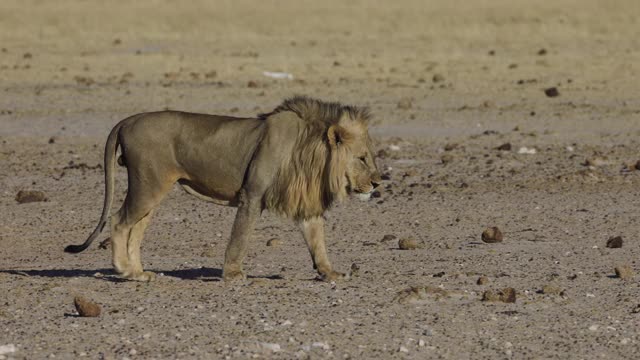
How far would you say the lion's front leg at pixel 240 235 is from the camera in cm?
1012

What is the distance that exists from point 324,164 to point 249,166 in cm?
50

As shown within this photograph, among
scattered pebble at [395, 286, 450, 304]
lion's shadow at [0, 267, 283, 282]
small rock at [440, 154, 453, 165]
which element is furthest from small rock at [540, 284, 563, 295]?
small rock at [440, 154, 453, 165]

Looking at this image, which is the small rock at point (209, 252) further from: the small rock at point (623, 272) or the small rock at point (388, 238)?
the small rock at point (623, 272)

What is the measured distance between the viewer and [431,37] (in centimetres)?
3903

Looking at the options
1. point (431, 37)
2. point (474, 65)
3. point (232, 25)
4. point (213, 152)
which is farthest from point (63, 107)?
point (232, 25)

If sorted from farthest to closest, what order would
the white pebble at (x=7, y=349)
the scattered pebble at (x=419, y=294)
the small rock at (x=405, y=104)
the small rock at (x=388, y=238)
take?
1. the small rock at (x=405, y=104)
2. the small rock at (x=388, y=238)
3. the scattered pebble at (x=419, y=294)
4. the white pebble at (x=7, y=349)

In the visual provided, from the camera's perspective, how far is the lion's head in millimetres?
10031

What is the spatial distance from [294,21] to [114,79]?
1723 cm

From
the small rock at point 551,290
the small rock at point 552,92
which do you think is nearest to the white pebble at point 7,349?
the small rock at point 551,290

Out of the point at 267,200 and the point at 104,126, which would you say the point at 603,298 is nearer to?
the point at 267,200

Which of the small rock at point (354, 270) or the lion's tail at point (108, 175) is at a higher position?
the lion's tail at point (108, 175)

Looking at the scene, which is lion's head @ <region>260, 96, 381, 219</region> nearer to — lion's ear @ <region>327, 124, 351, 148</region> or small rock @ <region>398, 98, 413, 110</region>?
lion's ear @ <region>327, 124, 351, 148</region>

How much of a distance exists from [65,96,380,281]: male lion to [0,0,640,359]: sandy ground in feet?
1.10

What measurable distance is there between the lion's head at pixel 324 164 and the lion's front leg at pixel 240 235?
13 centimetres
